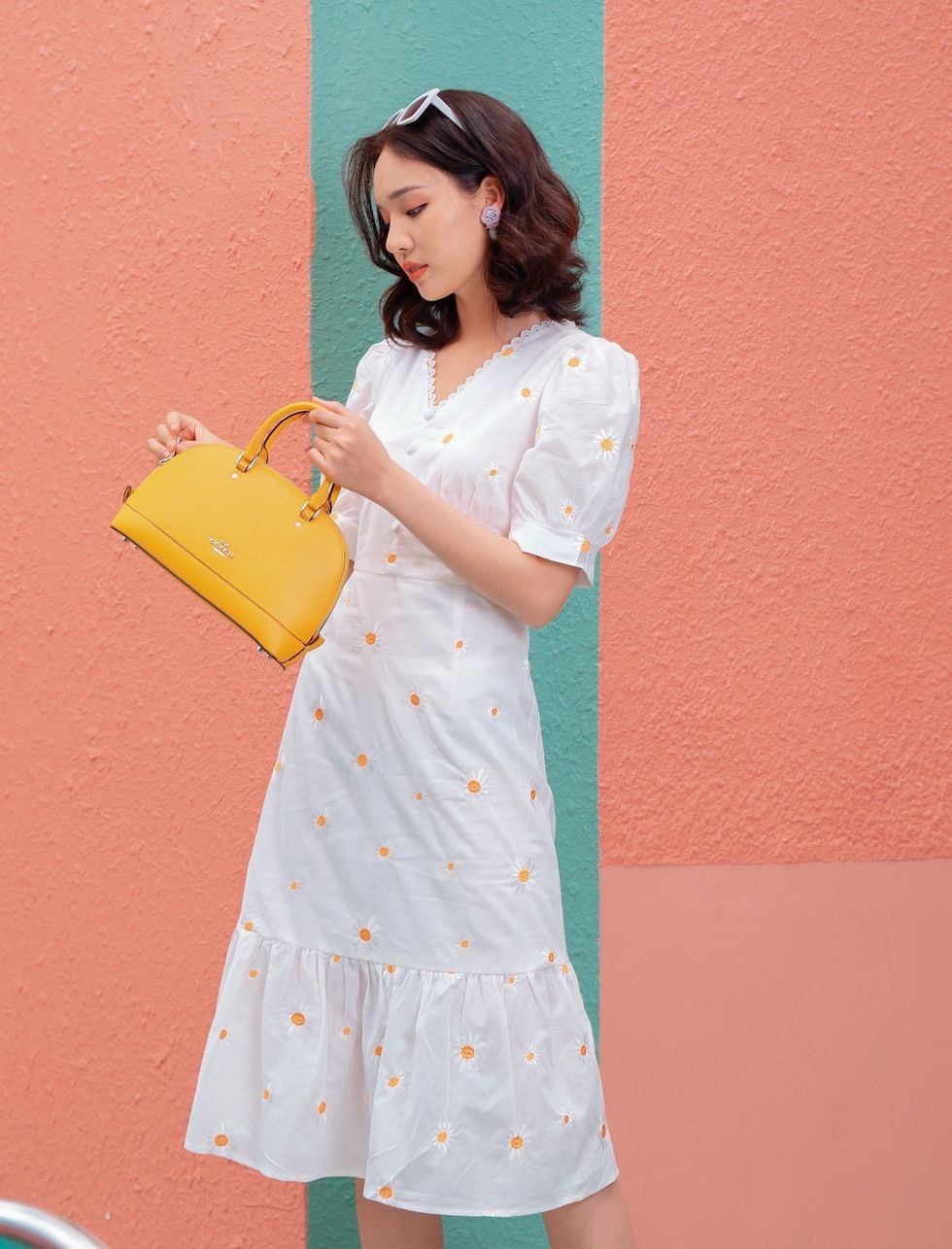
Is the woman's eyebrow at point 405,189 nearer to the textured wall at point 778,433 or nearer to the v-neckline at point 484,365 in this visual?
the v-neckline at point 484,365

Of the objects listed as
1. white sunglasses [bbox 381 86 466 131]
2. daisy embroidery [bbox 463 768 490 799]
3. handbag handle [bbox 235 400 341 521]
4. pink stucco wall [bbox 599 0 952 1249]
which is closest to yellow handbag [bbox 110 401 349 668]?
handbag handle [bbox 235 400 341 521]

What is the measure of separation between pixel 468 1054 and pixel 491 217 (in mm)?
865

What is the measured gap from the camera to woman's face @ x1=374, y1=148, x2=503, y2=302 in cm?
148

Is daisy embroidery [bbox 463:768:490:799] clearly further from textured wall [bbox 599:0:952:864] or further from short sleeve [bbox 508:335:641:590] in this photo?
textured wall [bbox 599:0:952:864]

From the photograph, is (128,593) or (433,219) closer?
(433,219)

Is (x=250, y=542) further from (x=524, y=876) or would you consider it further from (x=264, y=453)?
(x=524, y=876)

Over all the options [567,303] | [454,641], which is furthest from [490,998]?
[567,303]

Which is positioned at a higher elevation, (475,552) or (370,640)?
(475,552)

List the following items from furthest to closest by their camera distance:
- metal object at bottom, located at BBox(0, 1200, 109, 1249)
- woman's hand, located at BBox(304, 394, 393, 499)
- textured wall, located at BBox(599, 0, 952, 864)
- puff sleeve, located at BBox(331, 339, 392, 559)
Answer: textured wall, located at BBox(599, 0, 952, 864) → puff sleeve, located at BBox(331, 339, 392, 559) → woman's hand, located at BBox(304, 394, 393, 499) → metal object at bottom, located at BBox(0, 1200, 109, 1249)

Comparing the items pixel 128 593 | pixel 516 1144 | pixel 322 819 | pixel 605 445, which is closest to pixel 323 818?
pixel 322 819

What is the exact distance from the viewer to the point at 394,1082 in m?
1.38

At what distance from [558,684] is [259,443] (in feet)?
2.02

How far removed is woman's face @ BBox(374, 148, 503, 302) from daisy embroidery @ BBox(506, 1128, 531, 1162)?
874 millimetres

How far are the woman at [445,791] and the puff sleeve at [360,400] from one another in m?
0.10
